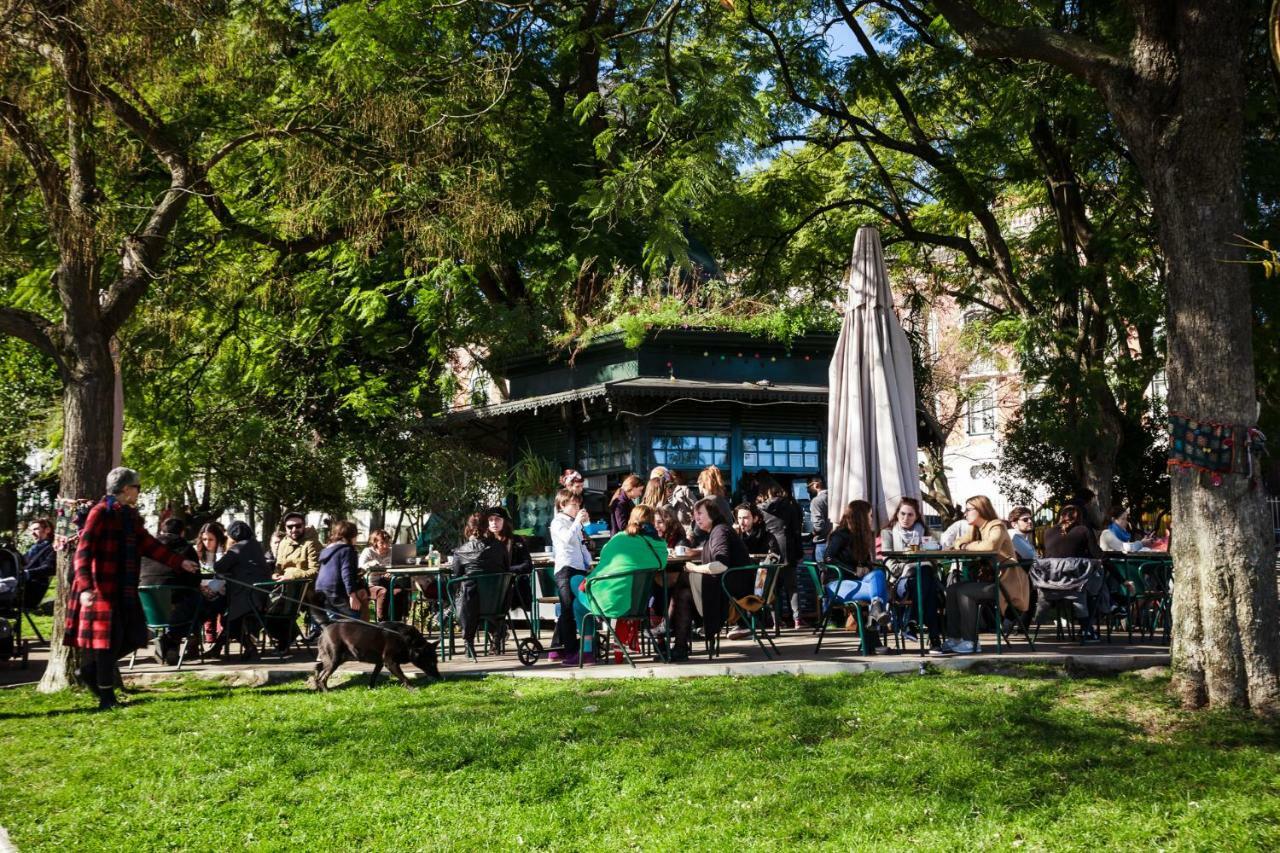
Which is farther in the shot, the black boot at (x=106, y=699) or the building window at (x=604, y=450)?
the building window at (x=604, y=450)

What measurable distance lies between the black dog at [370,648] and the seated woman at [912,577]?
432 cm

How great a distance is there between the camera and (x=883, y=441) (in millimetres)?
13336

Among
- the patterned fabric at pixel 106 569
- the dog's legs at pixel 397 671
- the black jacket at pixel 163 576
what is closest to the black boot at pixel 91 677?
the patterned fabric at pixel 106 569

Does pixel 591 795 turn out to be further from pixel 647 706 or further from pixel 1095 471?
pixel 1095 471

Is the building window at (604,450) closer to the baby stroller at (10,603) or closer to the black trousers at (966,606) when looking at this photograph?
the black trousers at (966,606)

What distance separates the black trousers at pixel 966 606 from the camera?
10836 millimetres

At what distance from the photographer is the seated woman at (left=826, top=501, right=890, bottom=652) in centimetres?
1098

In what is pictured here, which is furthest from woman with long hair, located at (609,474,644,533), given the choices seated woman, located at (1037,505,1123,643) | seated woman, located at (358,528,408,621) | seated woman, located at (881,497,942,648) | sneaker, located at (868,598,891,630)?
seated woman, located at (1037,505,1123,643)

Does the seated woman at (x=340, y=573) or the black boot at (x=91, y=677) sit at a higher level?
the seated woman at (x=340, y=573)

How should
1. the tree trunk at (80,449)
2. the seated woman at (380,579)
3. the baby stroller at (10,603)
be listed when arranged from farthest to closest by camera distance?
1. the seated woman at (380,579)
2. the baby stroller at (10,603)
3. the tree trunk at (80,449)

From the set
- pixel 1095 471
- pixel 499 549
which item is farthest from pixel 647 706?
pixel 1095 471

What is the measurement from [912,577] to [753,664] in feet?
6.96

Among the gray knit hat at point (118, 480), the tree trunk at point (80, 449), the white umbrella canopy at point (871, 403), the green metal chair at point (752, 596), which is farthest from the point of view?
the white umbrella canopy at point (871, 403)


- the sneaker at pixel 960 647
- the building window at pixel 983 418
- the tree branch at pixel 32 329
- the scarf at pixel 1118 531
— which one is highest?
the building window at pixel 983 418
